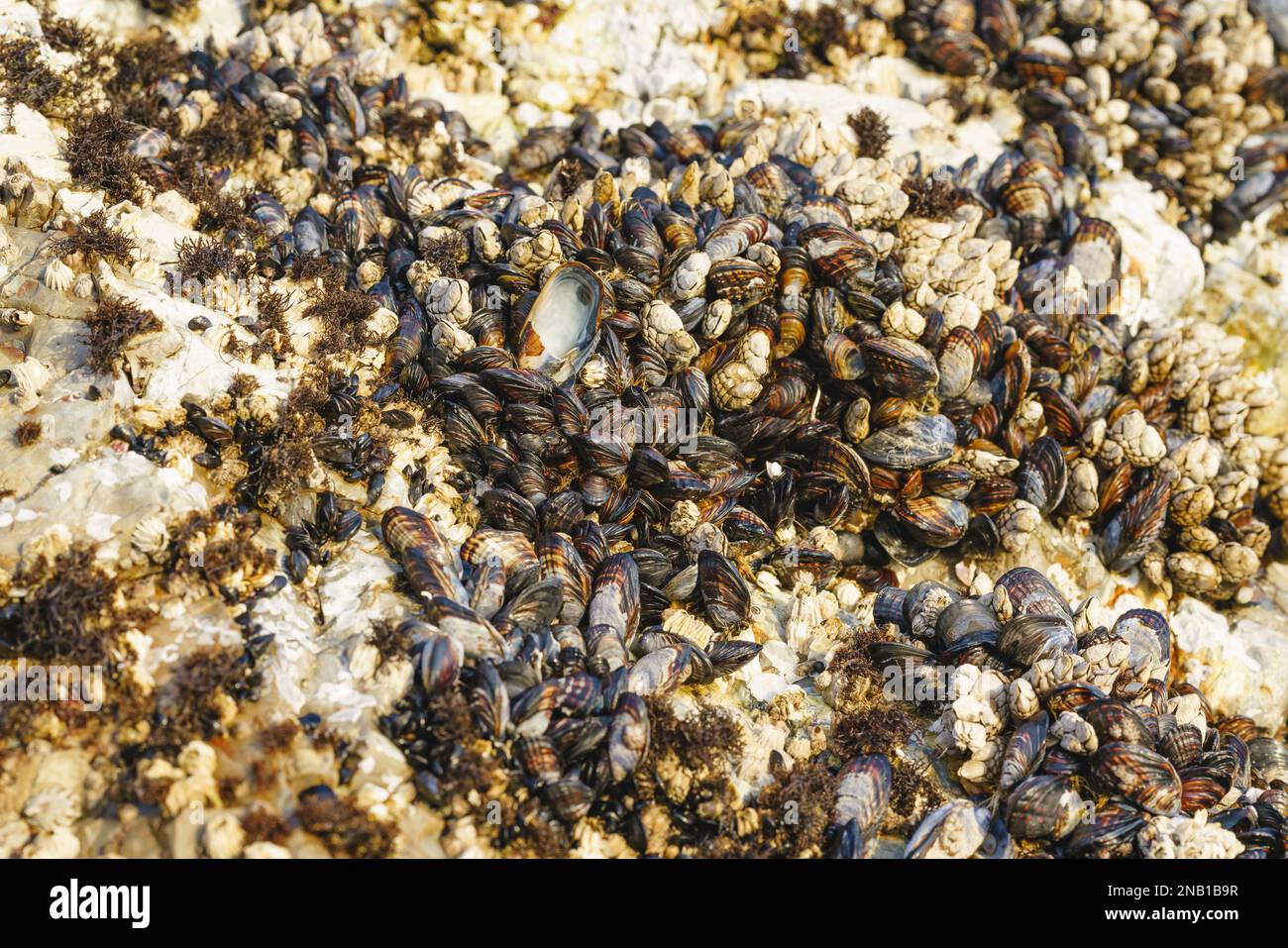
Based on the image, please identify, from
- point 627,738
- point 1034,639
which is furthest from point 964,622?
point 627,738

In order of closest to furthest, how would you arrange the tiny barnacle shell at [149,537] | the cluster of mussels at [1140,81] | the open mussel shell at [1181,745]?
the tiny barnacle shell at [149,537] → the open mussel shell at [1181,745] → the cluster of mussels at [1140,81]

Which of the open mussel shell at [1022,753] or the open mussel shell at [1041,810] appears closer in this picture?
the open mussel shell at [1041,810]

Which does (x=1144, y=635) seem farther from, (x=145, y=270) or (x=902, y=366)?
(x=145, y=270)

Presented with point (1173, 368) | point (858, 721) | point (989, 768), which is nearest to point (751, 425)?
point (858, 721)

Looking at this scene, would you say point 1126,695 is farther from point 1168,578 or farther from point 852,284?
point 852,284

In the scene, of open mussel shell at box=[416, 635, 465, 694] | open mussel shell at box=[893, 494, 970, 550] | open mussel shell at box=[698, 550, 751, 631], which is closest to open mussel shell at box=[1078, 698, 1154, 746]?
open mussel shell at box=[893, 494, 970, 550]

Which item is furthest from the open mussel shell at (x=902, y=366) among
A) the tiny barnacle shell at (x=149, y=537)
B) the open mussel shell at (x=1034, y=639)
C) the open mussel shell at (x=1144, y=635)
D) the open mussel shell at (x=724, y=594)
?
the tiny barnacle shell at (x=149, y=537)

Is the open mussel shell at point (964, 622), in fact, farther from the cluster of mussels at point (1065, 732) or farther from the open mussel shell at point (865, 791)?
the open mussel shell at point (865, 791)
